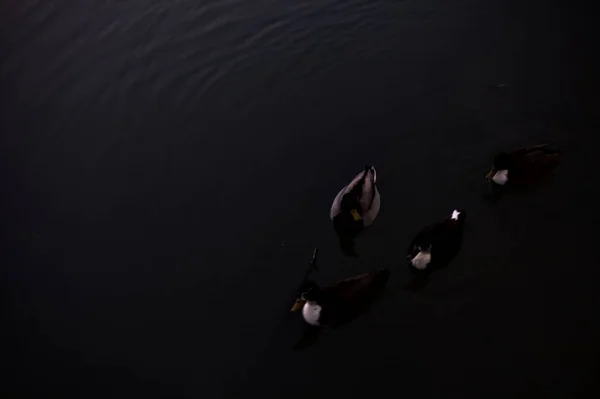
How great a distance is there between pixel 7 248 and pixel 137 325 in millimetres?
1833

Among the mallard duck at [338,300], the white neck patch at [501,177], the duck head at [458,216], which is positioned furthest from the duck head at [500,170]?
the mallard duck at [338,300]

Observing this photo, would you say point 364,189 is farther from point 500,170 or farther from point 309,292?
point 500,170

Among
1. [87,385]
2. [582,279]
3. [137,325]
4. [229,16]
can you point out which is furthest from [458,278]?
[229,16]

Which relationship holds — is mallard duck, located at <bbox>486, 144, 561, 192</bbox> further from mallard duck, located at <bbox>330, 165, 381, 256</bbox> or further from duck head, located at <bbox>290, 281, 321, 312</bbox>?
duck head, located at <bbox>290, 281, 321, 312</bbox>

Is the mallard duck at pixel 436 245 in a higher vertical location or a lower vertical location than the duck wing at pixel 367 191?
lower

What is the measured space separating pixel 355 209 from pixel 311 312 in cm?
116

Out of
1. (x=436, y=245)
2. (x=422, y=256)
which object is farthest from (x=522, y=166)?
(x=422, y=256)

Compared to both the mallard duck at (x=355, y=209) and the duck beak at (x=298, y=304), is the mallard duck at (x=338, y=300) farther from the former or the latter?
the mallard duck at (x=355, y=209)

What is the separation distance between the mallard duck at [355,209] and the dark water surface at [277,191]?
0.13 meters

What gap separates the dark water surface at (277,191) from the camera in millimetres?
5238

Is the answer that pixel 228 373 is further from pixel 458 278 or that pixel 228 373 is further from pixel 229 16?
pixel 229 16

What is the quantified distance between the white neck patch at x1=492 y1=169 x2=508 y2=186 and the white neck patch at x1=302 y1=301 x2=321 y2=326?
2.35 m

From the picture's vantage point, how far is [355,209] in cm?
593

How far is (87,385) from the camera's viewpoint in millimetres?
5211
